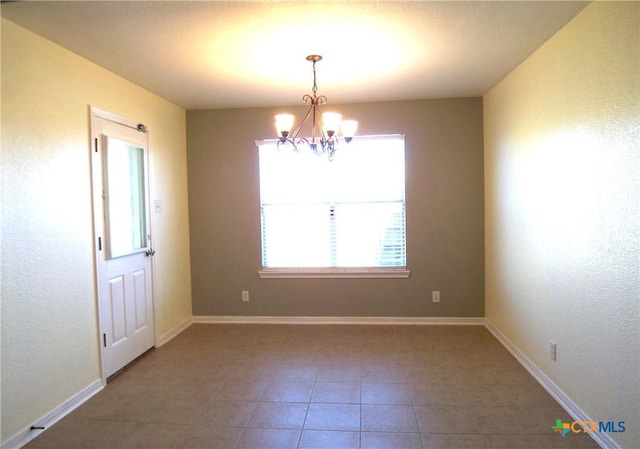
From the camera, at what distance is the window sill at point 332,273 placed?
174 inches

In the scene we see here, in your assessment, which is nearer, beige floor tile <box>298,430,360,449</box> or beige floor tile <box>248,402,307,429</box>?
beige floor tile <box>298,430,360,449</box>

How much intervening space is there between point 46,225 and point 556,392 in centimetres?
362

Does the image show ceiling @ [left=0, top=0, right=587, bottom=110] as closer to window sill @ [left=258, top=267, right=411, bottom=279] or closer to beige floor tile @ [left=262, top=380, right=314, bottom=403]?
window sill @ [left=258, top=267, right=411, bottom=279]

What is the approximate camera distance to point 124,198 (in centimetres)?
339

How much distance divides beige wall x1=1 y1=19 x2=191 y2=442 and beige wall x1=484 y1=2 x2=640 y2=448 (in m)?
3.36

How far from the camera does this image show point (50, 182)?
257 centimetres

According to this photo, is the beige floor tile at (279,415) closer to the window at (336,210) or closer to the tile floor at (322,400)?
the tile floor at (322,400)

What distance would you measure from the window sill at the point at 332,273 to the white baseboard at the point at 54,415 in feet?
6.72

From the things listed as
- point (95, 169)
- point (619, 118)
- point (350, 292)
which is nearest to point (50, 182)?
point (95, 169)

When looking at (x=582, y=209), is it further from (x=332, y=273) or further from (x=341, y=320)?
(x=341, y=320)

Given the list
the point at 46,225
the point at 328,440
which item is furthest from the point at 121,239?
the point at 328,440

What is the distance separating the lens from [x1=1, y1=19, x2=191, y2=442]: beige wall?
7.47 feet

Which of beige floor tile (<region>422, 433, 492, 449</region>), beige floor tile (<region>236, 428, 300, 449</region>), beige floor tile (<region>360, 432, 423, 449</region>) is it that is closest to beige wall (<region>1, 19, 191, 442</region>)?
beige floor tile (<region>236, 428, 300, 449</region>)

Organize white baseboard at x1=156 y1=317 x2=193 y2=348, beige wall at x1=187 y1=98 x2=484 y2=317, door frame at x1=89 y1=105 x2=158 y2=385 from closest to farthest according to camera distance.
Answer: door frame at x1=89 y1=105 x2=158 y2=385 → white baseboard at x1=156 y1=317 x2=193 y2=348 → beige wall at x1=187 y1=98 x2=484 y2=317
